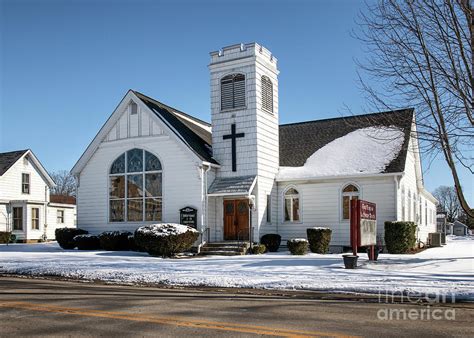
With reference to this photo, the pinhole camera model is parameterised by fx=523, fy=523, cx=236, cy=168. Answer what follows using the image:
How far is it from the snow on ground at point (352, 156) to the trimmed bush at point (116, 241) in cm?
835

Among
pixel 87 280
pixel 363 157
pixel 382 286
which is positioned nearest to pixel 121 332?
pixel 382 286

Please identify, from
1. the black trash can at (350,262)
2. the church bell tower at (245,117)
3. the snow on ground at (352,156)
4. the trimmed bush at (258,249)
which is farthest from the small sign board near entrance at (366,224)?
the church bell tower at (245,117)

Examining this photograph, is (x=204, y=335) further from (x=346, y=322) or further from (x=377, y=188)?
(x=377, y=188)

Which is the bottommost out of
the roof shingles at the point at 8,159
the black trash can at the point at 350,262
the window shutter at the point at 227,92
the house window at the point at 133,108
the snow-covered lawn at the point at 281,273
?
the snow-covered lawn at the point at 281,273

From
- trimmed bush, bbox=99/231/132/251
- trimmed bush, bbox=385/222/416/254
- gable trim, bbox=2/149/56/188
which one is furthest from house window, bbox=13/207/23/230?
trimmed bush, bbox=385/222/416/254

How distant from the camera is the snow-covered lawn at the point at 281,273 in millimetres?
12320

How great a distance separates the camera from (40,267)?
17297 mm

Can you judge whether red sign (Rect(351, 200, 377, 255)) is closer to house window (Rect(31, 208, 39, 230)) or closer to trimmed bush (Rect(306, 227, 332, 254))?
trimmed bush (Rect(306, 227, 332, 254))

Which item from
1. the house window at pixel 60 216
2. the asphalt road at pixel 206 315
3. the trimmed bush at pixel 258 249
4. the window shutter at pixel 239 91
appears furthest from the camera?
the house window at pixel 60 216

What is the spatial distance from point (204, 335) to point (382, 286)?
6.57 metres

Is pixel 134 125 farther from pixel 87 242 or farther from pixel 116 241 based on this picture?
pixel 87 242

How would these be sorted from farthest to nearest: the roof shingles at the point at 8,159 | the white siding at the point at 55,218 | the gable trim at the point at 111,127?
the white siding at the point at 55,218, the roof shingles at the point at 8,159, the gable trim at the point at 111,127

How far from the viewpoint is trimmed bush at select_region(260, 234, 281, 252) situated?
25.1 metres

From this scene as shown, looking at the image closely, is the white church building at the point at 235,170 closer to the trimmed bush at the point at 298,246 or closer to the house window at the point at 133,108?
the house window at the point at 133,108
